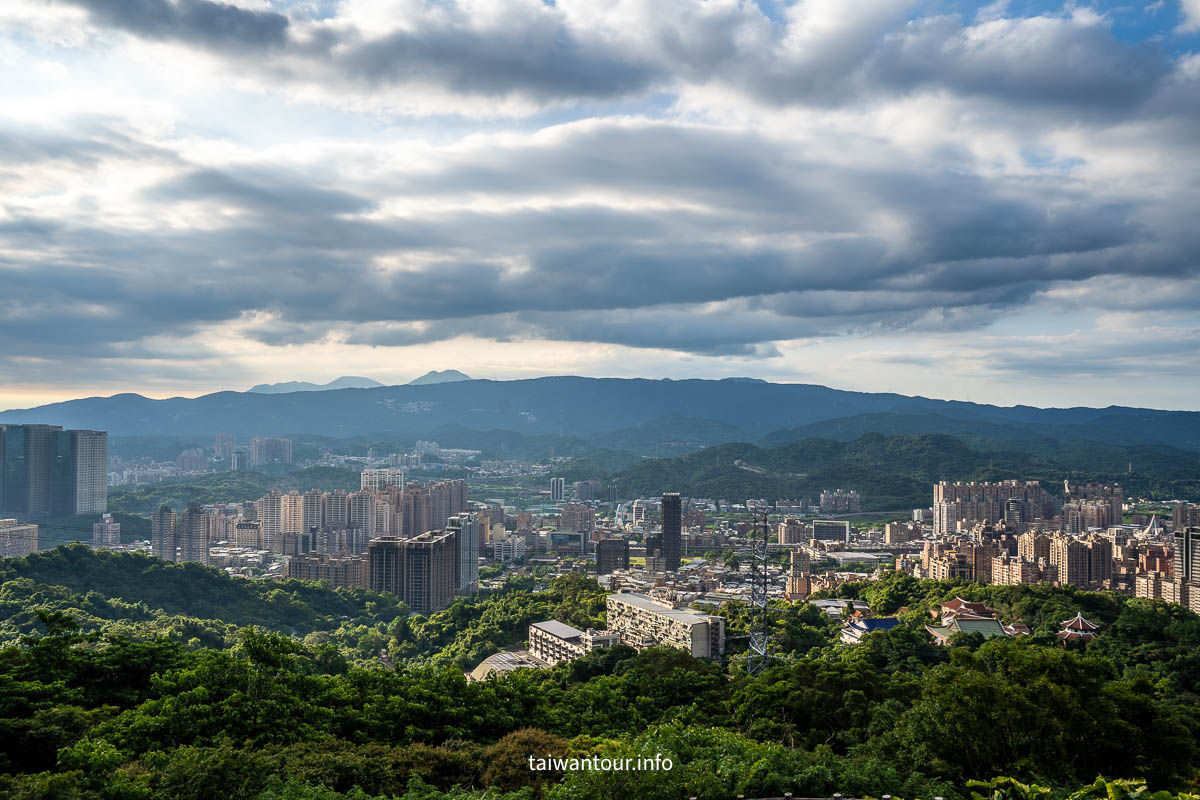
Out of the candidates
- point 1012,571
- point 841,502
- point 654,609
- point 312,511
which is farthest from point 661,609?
point 841,502

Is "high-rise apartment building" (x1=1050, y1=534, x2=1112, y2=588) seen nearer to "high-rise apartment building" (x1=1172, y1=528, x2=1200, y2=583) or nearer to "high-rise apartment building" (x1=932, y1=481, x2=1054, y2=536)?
"high-rise apartment building" (x1=1172, y1=528, x2=1200, y2=583)

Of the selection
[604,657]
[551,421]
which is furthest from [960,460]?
[551,421]

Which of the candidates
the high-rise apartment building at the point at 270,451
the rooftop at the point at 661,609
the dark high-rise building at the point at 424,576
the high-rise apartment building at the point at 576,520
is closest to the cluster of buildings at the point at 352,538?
the dark high-rise building at the point at 424,576

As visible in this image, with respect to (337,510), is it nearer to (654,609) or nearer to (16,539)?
(16,539)

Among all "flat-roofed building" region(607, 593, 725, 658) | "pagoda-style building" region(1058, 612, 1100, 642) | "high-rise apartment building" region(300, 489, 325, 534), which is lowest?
"high-rise apartment building" region(300, 489, 325, 534)

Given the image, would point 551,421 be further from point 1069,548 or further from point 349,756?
point 349,756

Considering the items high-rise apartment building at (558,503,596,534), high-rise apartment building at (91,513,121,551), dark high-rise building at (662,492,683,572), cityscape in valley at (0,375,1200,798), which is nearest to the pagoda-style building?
cityscape in valley at (0,375,1200,798)
